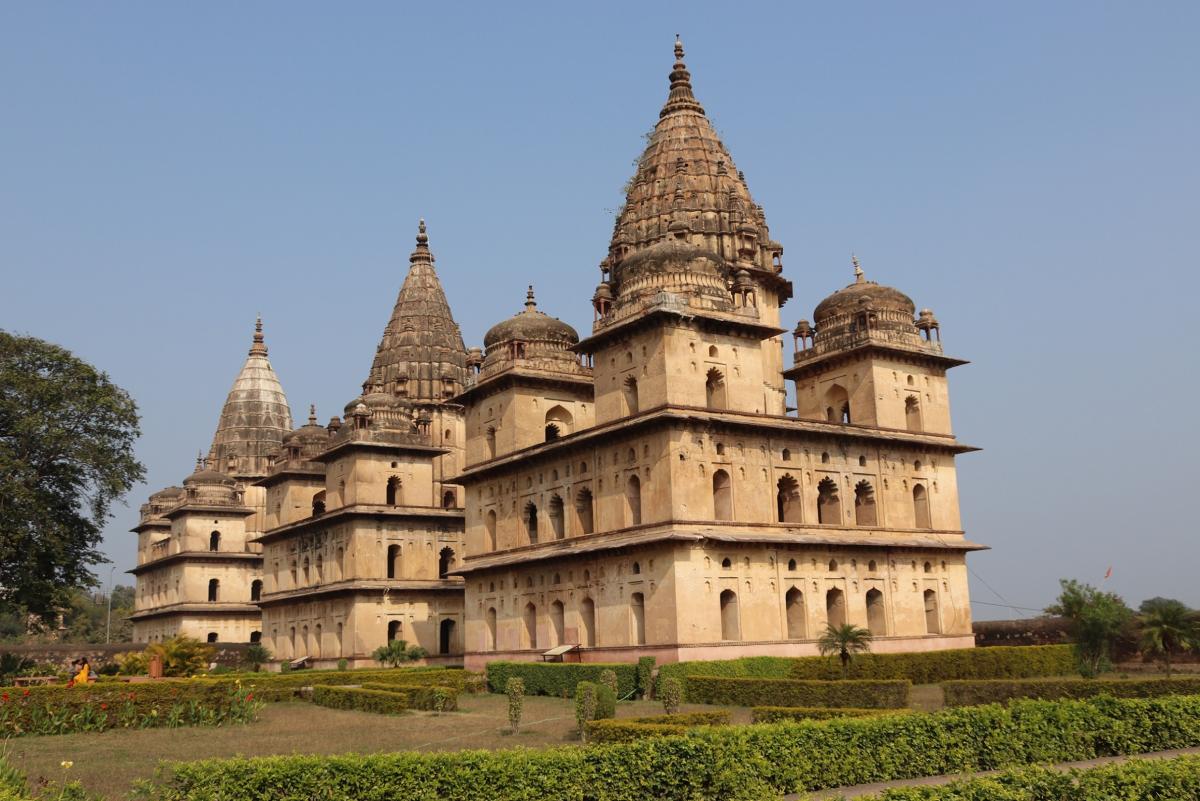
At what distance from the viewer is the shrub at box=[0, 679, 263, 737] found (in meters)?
25.3

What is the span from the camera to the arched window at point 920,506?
1617 inches

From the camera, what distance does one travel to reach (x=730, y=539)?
33969 mm

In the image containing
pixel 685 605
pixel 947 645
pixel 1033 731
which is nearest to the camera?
pixel 1033 731

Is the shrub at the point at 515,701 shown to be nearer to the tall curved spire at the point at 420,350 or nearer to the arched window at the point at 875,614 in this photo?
the arched window at the point at 875,614

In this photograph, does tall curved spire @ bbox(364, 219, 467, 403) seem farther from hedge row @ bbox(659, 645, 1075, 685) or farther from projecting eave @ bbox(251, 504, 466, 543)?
hedge row @ bbox(659, 645, 1075, 685)

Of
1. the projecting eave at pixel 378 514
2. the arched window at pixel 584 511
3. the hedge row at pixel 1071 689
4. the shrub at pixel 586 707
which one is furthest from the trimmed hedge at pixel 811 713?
the projecting eave at pixel 378 514

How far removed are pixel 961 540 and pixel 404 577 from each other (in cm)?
2490

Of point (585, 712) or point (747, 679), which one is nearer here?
point (585, 712)

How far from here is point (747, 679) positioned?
27.5 metres

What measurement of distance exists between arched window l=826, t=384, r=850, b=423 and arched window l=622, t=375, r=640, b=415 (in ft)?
31.2

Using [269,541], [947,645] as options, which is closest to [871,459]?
[947,645]

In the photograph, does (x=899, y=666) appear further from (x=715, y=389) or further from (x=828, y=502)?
(x=715, y=389)

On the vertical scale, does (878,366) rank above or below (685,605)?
above

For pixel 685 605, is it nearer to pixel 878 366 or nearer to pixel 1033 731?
pixel 878 366
